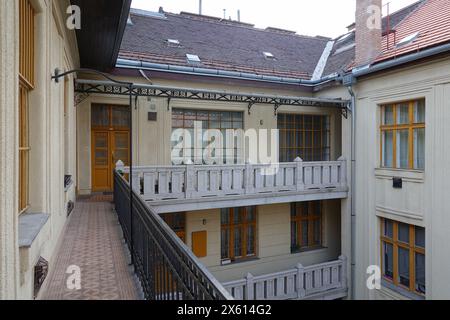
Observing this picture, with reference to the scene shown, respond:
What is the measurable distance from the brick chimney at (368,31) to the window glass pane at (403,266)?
5838 mm

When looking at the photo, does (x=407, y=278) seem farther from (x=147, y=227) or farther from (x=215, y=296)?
(x=215, y=296)

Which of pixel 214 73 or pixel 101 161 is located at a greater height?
pixel 214 73

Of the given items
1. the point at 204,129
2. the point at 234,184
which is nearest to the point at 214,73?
the point at 204,129

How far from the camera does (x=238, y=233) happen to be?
1212 centimetres

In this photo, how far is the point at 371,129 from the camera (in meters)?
10.3

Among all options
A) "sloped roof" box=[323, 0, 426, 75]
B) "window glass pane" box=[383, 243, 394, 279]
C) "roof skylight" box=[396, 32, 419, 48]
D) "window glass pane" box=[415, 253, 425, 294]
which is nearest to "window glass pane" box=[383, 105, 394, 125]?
"roof skylight" box=[396, 32, 419, 48]

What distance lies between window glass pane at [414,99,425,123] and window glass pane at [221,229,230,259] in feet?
23.0

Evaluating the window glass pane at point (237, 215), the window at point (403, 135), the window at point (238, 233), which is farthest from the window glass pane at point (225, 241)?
the window at point (403, 135)

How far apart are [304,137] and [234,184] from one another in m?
5.17

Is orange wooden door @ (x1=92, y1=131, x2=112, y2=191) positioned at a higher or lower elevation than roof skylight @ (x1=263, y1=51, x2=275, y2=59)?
lower

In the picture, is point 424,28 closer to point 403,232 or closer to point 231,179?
point 403,232

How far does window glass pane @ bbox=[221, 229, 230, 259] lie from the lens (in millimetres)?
11782

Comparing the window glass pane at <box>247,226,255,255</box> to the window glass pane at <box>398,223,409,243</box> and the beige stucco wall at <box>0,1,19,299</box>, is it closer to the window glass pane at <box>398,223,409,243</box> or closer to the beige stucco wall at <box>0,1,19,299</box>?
the window glass pane at <box>398,223,409,243</box>

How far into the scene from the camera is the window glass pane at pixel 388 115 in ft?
32.3
